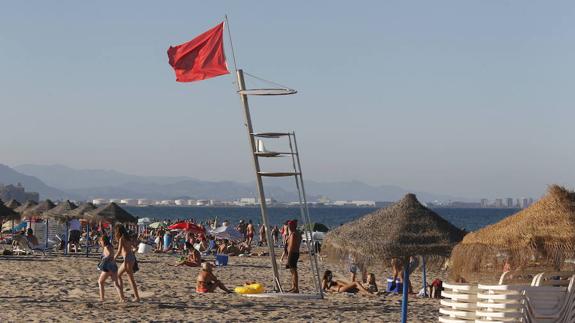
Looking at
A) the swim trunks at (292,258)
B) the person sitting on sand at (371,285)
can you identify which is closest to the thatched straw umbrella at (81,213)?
the person sitting on sand at (371,285)

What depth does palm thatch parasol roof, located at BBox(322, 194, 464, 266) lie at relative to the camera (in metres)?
11.3

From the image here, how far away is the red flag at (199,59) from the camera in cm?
1575

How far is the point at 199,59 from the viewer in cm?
1588

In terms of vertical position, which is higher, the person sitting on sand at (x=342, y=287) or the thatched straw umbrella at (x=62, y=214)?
the thatched straw umbrella at (x=62, y=214)

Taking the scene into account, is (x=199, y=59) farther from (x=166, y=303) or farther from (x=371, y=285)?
(x=371, y=285)

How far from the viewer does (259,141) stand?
1542cm

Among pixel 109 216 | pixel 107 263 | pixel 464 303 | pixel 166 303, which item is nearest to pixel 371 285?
pixel 166 303

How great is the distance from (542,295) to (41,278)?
11843mm

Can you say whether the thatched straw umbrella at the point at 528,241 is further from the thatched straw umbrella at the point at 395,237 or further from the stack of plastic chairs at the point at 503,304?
the thatched straw umbrella at the point at 395,237

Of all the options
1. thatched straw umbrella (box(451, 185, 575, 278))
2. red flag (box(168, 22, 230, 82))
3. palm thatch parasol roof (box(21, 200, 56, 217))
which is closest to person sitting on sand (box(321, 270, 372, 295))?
red flag (box(168, 22, 230, 82))

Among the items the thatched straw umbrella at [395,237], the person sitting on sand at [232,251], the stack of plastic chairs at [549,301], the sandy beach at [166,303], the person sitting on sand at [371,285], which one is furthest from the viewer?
the person sitting on sand at [232,251]

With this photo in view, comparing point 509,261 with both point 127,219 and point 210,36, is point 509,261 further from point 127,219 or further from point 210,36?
point 127,219

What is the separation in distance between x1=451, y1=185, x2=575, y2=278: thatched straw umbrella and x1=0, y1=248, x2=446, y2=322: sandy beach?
12.1ft

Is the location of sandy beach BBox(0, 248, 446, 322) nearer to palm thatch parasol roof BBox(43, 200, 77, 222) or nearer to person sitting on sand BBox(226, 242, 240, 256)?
palm thatch parasol roof BBox(43, 200, 77, 222)
